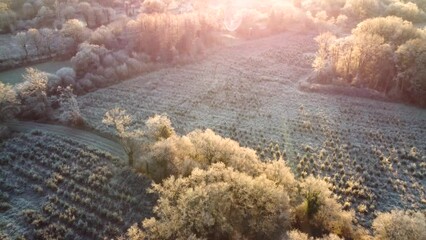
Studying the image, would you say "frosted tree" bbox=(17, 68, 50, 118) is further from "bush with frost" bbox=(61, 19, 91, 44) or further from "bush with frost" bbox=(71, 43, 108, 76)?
"bush with frost" bbox=(61, 19, 91, 44)

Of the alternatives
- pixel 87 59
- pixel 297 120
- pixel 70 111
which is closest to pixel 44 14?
pixel 87 59

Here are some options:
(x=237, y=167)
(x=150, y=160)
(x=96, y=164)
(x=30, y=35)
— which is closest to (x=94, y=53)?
(x=30, y=35)

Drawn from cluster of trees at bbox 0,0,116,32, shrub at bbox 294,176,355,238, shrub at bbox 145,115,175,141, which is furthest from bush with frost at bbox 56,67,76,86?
shrub at bbox 294,176,355,238

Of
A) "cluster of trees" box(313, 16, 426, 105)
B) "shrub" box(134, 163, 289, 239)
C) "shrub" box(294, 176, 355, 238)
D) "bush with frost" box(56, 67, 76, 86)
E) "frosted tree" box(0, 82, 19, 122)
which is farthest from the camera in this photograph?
"bush with frost" box(56, 67, 76, 86)

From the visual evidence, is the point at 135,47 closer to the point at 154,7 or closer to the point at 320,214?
the point at 154,7

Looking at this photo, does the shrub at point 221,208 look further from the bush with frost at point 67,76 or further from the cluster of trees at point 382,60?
the cluster of trees at point 382,60

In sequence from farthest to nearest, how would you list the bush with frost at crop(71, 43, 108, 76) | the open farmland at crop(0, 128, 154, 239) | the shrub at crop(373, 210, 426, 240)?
the bush with frost at crop(71, 43, 108, 76) → the open farmland at crop(0, 128, 154, 239) → the shrub at crop(373, 210, 426, 240)

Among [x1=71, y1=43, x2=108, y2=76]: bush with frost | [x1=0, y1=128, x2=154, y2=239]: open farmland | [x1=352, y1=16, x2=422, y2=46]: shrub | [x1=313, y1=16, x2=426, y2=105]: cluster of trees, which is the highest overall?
[x1=352, y1=16, x2=422, y2=46]: shrub

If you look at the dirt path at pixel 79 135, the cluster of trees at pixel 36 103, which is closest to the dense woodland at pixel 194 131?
the cluster of trees at pixel 36 103
